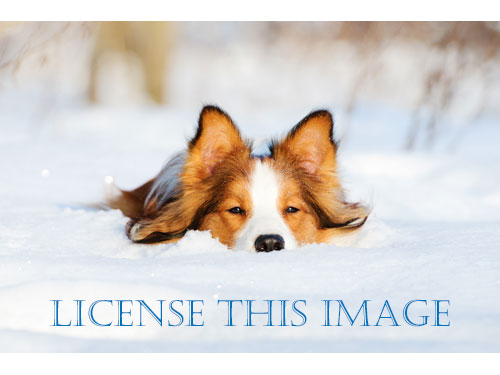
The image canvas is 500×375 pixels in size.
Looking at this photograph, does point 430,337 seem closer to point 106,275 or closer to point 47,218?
point 106,275

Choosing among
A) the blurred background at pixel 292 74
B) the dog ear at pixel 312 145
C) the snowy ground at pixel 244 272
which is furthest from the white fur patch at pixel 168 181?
the blurred background at pixel 292 74

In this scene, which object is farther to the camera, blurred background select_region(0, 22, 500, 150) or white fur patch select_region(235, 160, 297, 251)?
blurred background select_region(0, 22, 500, 150)

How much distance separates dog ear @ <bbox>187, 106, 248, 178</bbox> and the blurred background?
5.16 m

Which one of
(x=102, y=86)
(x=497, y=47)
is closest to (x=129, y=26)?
(x=102, y=86)

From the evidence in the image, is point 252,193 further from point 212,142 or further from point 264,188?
point 212,142

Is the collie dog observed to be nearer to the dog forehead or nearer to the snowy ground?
the dog forehead

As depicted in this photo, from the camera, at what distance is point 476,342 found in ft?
10.0

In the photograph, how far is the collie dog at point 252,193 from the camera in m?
4.37

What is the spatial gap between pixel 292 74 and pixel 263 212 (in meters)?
14.7

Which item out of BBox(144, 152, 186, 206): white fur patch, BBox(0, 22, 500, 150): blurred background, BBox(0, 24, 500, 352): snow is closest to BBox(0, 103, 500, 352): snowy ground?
BBox(0, 24, 500, 352): snow

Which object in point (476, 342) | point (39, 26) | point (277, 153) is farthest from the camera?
point (39, 26)

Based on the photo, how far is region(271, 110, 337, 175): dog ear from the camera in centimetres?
459

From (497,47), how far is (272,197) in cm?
583

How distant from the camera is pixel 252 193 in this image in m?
4.40
